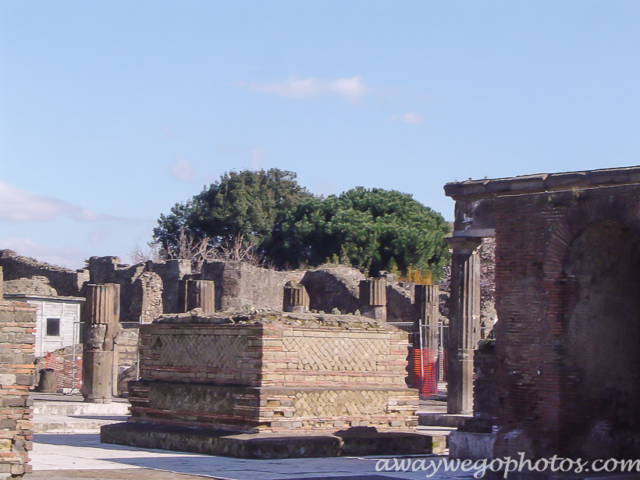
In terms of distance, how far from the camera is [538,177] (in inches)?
444

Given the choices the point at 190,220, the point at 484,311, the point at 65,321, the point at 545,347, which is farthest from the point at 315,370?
the point at 190,220

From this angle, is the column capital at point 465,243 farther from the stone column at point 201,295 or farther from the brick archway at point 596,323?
the stone column at point 201,295

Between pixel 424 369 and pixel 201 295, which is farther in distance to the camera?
pixel 424 369

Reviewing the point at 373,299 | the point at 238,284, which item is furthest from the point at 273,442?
the point at 238,284

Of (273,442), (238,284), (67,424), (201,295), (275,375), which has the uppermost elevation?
(238,284)

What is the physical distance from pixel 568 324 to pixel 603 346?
50 cm

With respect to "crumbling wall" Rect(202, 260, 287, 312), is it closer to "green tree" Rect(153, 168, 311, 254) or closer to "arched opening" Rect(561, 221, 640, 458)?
"green tree" Rect(153, 168, 311, 254)

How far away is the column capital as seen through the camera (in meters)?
14.9

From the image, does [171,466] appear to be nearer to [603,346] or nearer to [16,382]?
[16,382]

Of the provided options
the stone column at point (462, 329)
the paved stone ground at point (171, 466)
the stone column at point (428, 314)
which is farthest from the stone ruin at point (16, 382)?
the stone column at point (428, 314)

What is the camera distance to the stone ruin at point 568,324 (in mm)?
9258

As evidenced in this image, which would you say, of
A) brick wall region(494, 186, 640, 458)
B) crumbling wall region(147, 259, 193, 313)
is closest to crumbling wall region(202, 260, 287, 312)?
crumbling wall region(147, 259, 193, 313)

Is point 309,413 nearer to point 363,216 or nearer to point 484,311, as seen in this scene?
point 484,311

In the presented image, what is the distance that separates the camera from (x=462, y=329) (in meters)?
15.8
